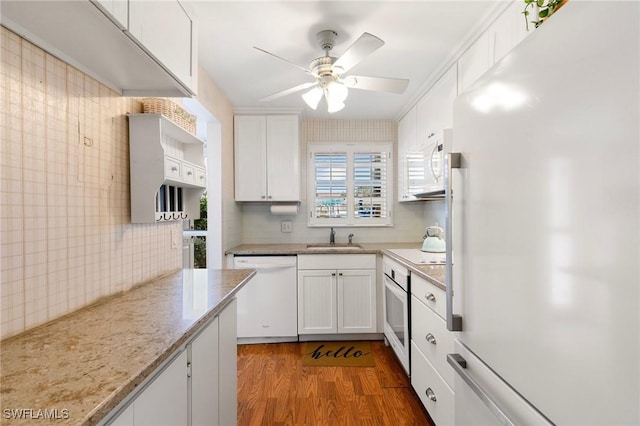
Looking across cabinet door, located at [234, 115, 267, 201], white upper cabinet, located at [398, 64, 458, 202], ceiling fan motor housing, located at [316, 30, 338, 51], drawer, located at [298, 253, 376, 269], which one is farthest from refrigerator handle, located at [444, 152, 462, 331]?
cabinet door, located at [234, 115, 267, 201]

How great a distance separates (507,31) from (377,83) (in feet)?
2.31

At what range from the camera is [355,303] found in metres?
3.06

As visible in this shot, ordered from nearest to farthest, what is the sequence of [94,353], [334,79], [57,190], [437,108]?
[94,353]
[57,190]
[334,79]
[437,108]

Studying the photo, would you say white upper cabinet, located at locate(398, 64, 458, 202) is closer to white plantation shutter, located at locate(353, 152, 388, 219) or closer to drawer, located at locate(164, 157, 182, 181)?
white plantation shutter, located at locate(353, 152, 388, 219)

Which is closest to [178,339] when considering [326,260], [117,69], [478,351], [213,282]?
[213,282]

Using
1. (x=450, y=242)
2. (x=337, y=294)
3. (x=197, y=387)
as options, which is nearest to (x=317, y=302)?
(x=337, y=294)

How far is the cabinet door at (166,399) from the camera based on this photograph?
0.79 metres

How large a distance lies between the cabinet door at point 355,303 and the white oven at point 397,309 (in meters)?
0.16

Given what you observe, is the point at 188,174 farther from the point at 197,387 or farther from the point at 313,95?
the point at 197,387

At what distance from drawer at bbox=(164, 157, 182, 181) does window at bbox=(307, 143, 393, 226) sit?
2.16 meters

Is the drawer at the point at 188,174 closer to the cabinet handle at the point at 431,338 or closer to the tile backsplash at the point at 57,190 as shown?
the tile backsplash at the point at 57,190

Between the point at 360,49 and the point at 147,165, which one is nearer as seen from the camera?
the point at 147,165

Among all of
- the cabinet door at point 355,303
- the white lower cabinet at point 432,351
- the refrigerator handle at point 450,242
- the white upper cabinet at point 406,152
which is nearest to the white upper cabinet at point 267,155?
the cabinet door at point 355,303

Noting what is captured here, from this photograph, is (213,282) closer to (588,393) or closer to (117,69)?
(117,69)
